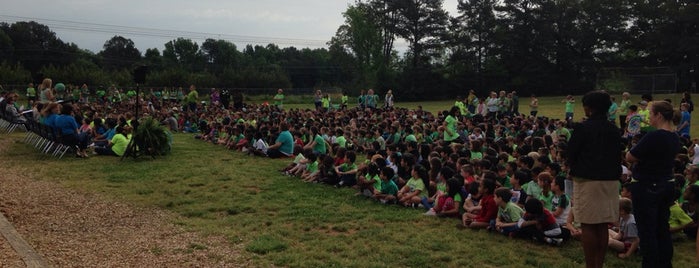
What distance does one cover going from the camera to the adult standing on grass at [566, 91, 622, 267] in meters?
4.55

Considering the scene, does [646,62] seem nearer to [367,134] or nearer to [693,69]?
[693,69]

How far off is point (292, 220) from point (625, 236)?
4.42m

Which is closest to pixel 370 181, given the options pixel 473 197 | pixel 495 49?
pixel 473 197

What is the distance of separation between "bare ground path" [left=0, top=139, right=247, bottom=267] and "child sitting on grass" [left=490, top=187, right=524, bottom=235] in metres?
3.48

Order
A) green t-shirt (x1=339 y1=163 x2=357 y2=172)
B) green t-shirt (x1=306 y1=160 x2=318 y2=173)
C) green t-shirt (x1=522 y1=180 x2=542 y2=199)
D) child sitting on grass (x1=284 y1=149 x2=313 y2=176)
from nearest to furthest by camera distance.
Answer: green t-shirt (x1=522 y1=180 x2=542 y2=199), green t-shirt (x1=339 y1=163 x2=357 y2=172), green t-shirt (x1=306 y1=160 x2=318 y2=173), child sitting on grass (x1=284 y1=149 x2=313 y2=176)

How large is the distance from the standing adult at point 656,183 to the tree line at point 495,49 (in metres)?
44.5

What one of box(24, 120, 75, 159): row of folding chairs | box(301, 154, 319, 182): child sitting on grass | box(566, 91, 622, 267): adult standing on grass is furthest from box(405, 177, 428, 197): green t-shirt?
box(24, 120, 75, 159): row of folding chairs

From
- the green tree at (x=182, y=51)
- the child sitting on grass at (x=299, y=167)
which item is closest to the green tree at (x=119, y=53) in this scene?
the green tree at (x=182, y=51)

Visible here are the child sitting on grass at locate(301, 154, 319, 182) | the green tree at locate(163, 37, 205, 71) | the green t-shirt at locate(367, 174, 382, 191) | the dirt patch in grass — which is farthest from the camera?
the green tree at locate(163, 37, 205, 71)

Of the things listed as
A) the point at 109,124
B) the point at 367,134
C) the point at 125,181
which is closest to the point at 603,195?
the point at 125,181

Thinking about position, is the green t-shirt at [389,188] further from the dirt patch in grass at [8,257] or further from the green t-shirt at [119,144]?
the green t-shirt at [119,144]

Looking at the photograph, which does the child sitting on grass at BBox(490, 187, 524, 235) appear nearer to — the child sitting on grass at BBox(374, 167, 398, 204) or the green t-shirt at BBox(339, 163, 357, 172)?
the child sitting on grass at BBox(374, 167, 398, 204)

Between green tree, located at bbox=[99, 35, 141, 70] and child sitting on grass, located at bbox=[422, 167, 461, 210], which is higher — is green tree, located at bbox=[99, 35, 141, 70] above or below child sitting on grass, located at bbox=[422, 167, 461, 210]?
above

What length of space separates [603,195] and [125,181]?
29.6 feet
